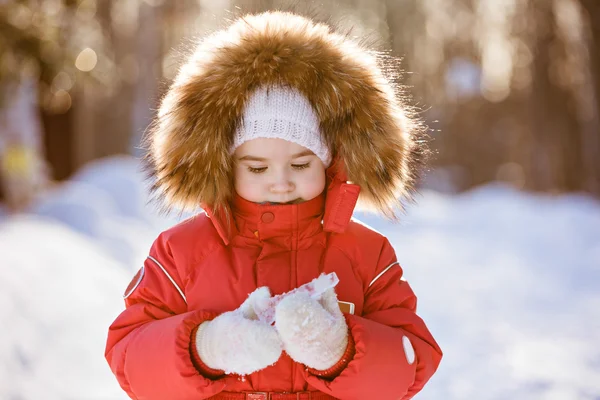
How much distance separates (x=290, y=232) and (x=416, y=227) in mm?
9602

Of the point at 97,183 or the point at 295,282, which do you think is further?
the point at 97,183

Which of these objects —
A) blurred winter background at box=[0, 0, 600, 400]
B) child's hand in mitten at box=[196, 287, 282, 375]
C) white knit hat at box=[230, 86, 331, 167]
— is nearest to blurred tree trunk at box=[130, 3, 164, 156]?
blurred winter background at box=[0, 0, 600, 400]

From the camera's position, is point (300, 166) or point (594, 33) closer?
point (300, 166)

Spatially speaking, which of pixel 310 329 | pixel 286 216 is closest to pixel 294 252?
pixel 286 216

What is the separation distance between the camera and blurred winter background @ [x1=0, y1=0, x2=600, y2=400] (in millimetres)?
4102

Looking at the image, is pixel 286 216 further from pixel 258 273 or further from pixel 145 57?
pixel 145 57

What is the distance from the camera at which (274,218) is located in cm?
227

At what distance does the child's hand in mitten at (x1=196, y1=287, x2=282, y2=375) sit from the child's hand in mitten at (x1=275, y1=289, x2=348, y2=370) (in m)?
0.05

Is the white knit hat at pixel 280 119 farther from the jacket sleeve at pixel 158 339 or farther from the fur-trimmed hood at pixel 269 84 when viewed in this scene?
the jacket sleeve at pixel 158 339

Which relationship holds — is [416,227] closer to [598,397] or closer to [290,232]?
[598,397]

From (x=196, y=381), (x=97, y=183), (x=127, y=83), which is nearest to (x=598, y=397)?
(x=196, y=381)

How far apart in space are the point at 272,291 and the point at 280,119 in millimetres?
521

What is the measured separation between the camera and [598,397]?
3846 millimetres

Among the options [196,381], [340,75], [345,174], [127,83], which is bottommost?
[196,381]
